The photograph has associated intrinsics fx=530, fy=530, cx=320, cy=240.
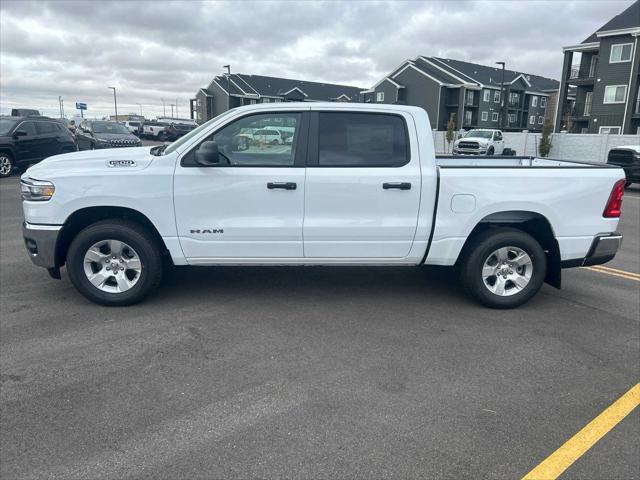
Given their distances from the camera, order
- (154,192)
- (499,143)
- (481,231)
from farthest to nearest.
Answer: (499,143) < (481,231) < (154,192)

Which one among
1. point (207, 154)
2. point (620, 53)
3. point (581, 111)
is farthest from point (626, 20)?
point (207, 154)

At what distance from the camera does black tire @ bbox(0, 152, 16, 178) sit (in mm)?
15922

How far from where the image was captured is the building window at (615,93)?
1612 inches

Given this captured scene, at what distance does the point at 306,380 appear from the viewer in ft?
12.4

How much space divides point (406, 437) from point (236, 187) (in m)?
2.75

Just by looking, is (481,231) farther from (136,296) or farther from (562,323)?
(136,296)

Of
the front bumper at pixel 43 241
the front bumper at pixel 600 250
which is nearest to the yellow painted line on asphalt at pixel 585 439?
the front bumper at pixel 600 250

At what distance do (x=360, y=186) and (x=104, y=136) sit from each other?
1831cm

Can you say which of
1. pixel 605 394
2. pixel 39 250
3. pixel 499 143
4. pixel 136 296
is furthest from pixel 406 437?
pixel 499 143

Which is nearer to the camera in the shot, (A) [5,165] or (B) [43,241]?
(B) [43,241]

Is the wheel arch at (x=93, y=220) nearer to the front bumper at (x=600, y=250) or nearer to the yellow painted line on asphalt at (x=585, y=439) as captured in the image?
the yellow painted line on asphalt at (x=585, y=439)

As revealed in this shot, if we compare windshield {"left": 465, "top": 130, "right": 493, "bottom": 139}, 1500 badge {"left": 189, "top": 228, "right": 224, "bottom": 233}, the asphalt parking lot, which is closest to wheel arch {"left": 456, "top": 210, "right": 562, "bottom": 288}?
the asphalt parking lot

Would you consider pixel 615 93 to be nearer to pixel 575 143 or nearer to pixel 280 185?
pixel 575 143

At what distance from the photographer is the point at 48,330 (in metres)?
4.55
